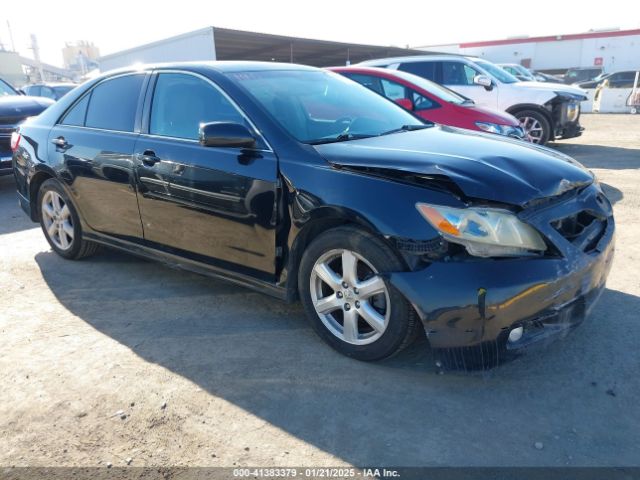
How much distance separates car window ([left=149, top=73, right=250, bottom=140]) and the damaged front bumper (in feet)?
5.21

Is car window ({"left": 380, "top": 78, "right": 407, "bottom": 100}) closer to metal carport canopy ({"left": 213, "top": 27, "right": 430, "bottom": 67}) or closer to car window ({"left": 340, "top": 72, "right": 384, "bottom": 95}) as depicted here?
car window ({"left": 340, "top": 72, "right": 384, "bottom": 95})

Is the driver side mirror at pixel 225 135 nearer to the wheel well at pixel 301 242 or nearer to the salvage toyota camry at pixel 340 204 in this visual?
the salvage toyota camry at pixel 340 204

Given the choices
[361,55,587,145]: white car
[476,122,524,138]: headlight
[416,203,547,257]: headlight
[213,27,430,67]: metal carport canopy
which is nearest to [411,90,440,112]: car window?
[476,122,524,138]: headlight

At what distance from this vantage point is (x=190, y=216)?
11.3 ft

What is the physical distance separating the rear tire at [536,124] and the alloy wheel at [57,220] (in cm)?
793

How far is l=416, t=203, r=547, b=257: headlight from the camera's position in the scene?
2.44m

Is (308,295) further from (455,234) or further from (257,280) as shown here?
(455,234)

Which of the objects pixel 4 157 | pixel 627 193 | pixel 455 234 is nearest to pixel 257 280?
pixel 455 234

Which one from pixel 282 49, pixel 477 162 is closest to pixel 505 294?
pixel 477 162

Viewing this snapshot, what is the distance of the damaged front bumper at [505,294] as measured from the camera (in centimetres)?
238

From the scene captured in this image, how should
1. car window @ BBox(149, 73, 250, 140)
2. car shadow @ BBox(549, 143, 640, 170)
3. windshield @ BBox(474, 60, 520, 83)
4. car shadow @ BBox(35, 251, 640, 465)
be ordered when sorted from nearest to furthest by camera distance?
car shadow @ BBox(35, 251, 640, 465) → car window @ BBox(149, 73, 250, 140) → car shadow @ BBox(549, 143, 640, 170) → windshield @ BBox(474, 60, 520, 83)

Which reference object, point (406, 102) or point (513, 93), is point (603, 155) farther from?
point (406, 102)

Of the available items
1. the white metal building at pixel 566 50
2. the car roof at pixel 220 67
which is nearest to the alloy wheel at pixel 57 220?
the car roof at pixel 220 67

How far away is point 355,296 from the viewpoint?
9.21 feet
